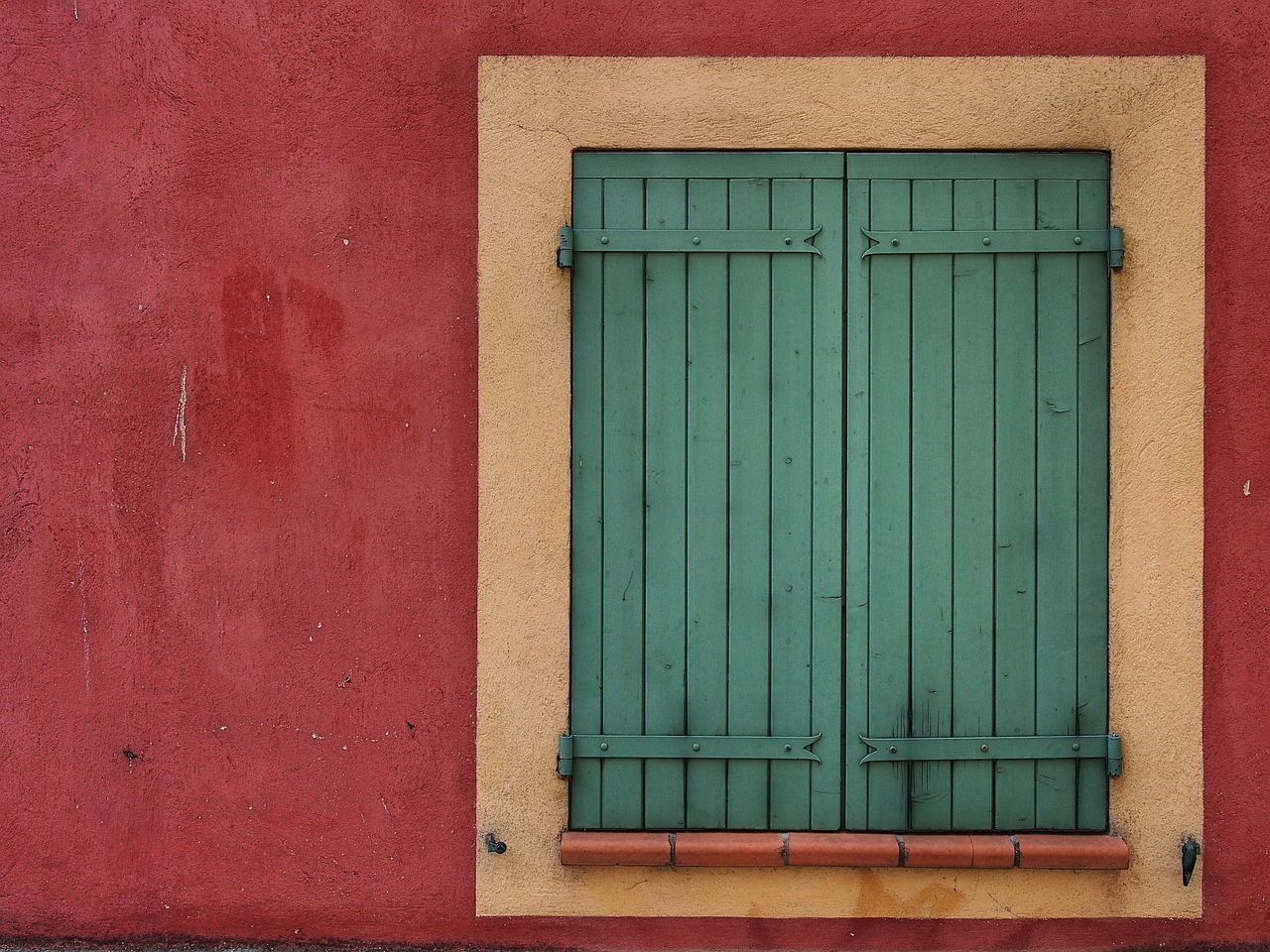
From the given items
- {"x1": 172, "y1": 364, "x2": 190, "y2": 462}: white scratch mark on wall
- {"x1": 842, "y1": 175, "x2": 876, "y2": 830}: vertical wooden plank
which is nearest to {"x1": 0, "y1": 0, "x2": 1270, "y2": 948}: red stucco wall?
{"x1": 172, "y1": 364, "x2": 190, "y2": 462}: white scratch mark on wall

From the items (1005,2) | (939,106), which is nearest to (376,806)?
(939,106)

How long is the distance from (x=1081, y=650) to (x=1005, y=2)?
1882 millimetres

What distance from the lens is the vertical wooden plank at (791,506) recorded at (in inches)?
102

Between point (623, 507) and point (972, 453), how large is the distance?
1027mm

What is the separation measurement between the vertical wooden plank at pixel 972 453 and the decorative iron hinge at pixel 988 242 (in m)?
0.03

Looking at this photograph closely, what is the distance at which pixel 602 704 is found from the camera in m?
2.62

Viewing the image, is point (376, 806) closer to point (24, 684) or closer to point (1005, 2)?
point (24, 684)

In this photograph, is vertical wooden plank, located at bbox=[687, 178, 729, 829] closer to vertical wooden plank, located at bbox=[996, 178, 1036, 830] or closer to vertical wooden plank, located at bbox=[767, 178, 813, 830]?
vertical wooden plank, located at bbox=[767, 178, 813, 830]

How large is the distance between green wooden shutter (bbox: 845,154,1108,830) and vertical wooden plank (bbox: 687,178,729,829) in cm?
37

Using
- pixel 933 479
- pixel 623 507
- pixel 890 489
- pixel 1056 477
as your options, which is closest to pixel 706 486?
pixel 623 507

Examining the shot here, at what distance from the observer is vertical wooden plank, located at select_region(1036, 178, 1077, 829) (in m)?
2.57

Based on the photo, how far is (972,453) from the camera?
259cm

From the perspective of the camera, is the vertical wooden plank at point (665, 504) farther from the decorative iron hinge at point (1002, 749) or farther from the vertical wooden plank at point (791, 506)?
the decorative iron hinge at point (1002, 749)

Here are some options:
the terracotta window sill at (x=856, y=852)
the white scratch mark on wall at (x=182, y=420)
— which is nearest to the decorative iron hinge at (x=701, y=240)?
the white scratch mark on wall at (x=182, y=420)
